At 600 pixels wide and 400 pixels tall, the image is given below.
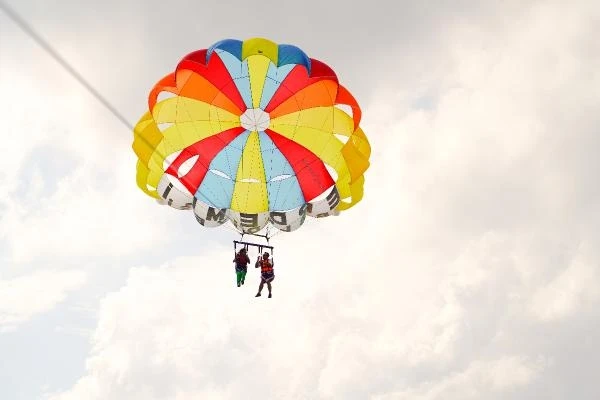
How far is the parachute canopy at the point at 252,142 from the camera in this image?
19578mm

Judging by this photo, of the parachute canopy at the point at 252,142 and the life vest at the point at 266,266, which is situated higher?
the parachute canopy at the point at 252,142

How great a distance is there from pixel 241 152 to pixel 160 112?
293 cm

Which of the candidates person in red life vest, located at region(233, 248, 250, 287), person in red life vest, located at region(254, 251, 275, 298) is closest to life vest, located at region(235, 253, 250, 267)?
person in red life vest, located at region(233, 248, 250, 287)

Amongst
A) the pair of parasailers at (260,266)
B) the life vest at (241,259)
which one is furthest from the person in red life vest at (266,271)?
the life vest at (241,259)

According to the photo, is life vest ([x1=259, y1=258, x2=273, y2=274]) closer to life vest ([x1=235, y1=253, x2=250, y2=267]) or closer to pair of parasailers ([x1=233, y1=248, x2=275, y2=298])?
pair of parasailers ([x1=233, y1=248, x2=275, y2=298])

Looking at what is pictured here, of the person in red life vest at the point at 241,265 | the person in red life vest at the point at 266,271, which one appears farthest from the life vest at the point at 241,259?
the person in red life vest at the point at 266,271

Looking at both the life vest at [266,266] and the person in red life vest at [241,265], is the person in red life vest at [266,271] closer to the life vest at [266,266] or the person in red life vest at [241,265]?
the life vest at [266,266]

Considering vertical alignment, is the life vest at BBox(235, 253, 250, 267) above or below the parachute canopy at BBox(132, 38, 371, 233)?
below

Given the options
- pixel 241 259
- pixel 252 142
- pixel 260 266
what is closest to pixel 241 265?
pixel 241 259

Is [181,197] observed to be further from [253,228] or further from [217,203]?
[253,228]

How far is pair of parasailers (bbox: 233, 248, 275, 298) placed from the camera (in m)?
19.5

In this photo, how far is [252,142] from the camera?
2066cm

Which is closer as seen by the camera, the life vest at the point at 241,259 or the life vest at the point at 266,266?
the life vest at the point at 241,259

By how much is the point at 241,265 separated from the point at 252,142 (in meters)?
4.13
